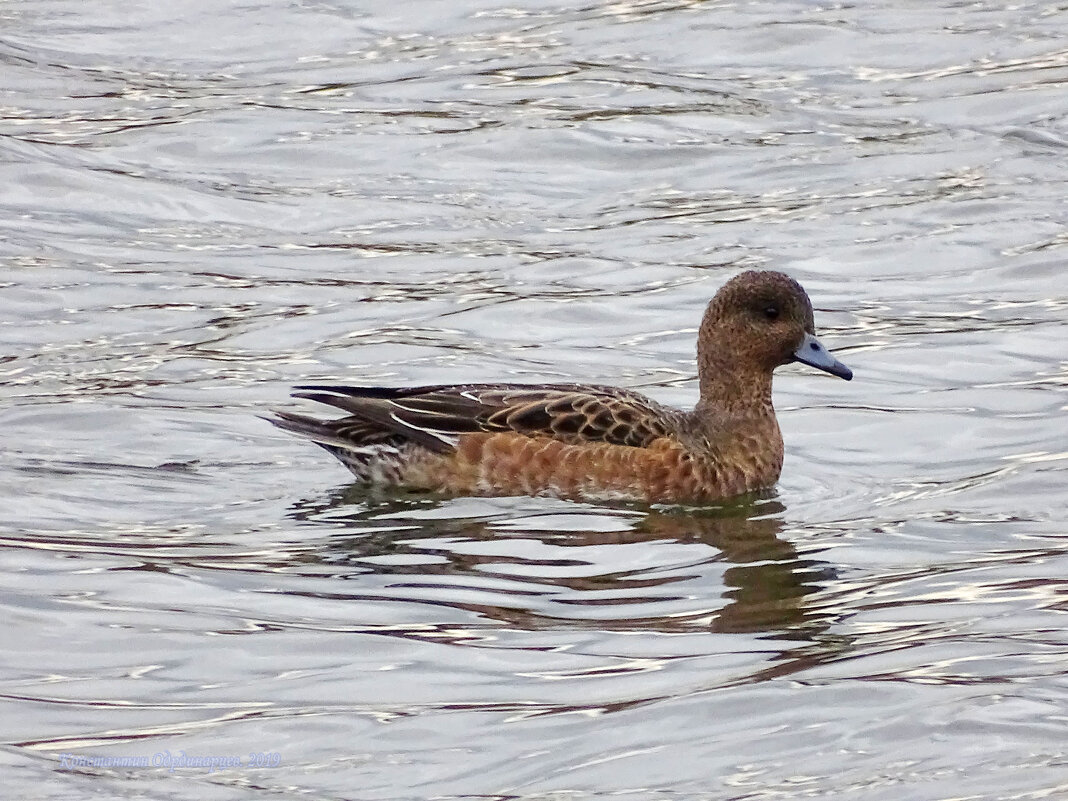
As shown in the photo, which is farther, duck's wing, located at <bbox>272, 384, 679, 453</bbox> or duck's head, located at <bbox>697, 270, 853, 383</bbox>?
duck's head, located at <bbox>697, 270, 853, 383</bbox>

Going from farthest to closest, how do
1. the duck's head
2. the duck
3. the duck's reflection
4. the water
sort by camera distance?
the duck's head
the duck
the duck's reflection
the water

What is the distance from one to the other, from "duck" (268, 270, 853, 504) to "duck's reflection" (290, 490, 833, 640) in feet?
0.49

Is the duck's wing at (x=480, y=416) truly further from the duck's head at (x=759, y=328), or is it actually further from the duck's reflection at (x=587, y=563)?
the duck's head at (x=759, y=328)

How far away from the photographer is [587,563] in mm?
7988

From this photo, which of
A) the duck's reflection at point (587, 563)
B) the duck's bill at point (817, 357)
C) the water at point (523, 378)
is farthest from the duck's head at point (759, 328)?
the duck's reflection at point (587, 563)

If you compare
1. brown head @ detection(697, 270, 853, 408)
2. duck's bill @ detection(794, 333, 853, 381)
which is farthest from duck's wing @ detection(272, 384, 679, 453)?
duck's bill @ detection(794, 333, 853, 381)

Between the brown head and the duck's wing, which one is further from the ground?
the brown head

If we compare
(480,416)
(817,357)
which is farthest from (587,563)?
(817,357)

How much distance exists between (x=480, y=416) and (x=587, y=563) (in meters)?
1.52

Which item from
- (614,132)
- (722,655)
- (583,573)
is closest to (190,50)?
(614,132)

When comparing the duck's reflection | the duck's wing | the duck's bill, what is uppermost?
the duck's bill

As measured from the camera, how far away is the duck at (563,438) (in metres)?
9.18

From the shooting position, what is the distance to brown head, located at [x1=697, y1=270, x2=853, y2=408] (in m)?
9.63

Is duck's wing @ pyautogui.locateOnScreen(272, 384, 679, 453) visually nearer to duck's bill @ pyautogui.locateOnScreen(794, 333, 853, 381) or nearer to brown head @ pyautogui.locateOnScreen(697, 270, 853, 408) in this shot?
brown head @ pyautogui.locateOnScreen(697, 270, 853, 408)
